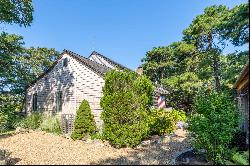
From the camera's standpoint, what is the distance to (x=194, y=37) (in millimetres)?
36312

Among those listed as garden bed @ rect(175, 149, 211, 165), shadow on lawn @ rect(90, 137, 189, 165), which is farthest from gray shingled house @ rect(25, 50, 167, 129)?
garden bed @ rect(175, 149, 211, 165)

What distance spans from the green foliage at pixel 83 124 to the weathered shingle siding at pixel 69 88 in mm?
2248

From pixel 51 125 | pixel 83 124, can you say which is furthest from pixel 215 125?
pixel 51 125

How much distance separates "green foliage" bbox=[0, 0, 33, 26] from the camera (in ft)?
64.8

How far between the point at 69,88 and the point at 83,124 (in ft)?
20.0

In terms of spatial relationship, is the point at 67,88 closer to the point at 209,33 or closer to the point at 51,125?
the point at 51,125

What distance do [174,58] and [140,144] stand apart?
29.1 m

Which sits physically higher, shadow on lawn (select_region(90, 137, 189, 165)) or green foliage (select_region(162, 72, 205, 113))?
green foliage (select_region(162, 72, 205, 113))

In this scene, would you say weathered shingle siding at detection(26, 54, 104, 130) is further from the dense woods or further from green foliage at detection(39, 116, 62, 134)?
the dense woods

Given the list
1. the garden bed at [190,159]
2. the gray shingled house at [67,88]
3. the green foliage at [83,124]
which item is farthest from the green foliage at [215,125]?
the gray shingled house at [67,88]

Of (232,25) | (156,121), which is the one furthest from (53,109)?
(232,25)

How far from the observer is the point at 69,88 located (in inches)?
993

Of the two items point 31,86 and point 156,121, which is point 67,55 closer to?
point 31,86

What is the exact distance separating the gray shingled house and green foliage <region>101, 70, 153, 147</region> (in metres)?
5.93
